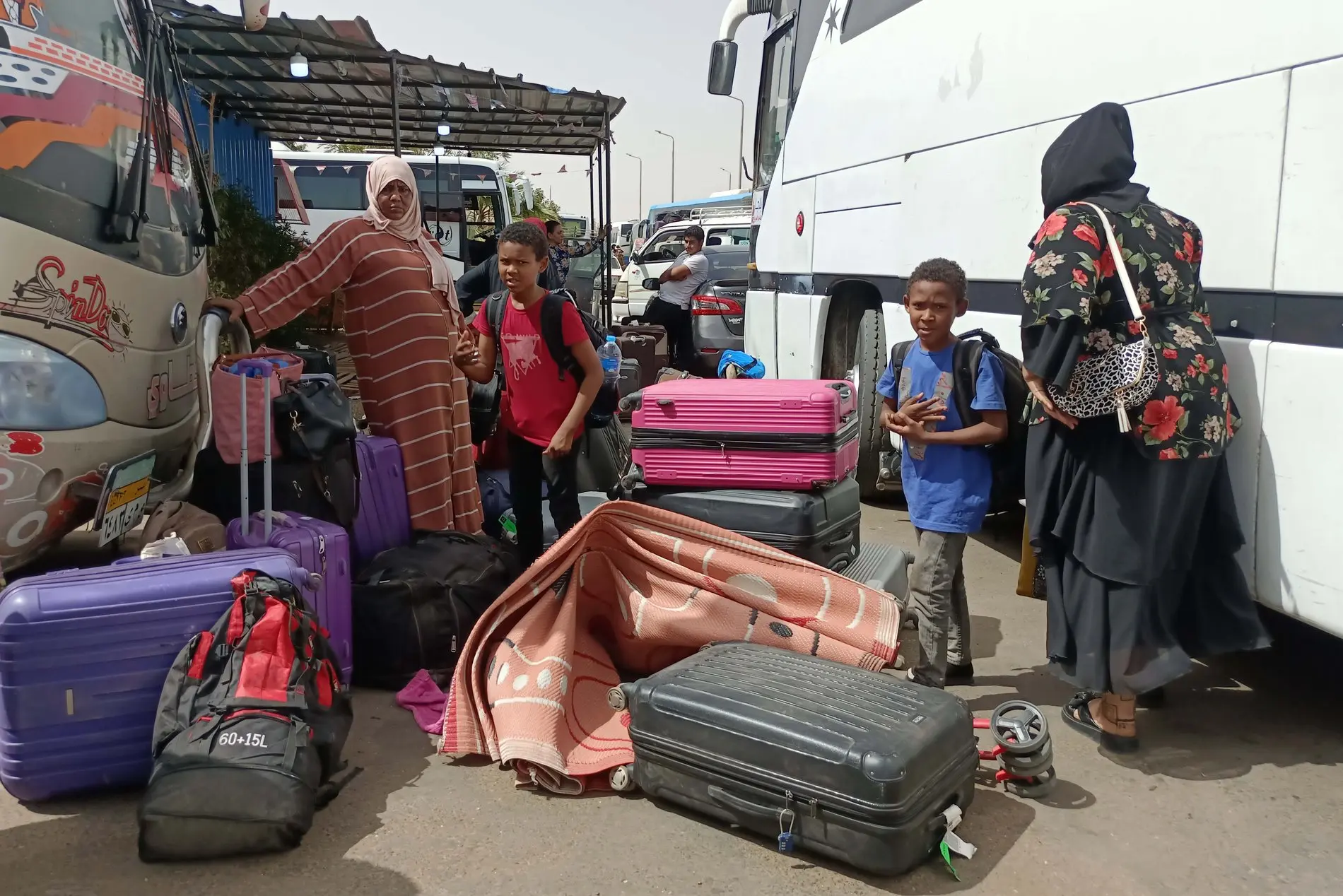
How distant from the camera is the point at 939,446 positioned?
3.46 m

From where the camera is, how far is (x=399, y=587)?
3725mm

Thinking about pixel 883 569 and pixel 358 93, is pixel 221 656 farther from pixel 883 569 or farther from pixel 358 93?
pixel 358 93

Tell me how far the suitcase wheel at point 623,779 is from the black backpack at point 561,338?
4.76 ft

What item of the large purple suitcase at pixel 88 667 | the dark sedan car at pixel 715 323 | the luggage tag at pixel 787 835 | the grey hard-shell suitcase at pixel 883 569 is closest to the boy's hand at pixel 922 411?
the grey hard-shell suitcase at pixel 883 569

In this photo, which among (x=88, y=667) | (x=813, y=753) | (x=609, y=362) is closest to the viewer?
(x=813, y=753)

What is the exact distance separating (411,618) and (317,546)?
43cm

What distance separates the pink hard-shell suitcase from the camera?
12.6ft

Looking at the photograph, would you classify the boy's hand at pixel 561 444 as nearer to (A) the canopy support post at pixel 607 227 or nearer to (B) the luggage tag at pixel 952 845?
(B) the luggage tag at pixel 952 845

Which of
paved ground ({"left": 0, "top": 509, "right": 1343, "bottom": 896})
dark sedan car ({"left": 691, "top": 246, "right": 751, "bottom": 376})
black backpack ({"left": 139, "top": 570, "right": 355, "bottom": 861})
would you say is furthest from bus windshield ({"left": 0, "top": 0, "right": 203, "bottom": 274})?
dark sedan car ({"left": 691, "top": 246, "right": 751, "bottom": 376})

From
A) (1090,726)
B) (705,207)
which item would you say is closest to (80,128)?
(1090,726)

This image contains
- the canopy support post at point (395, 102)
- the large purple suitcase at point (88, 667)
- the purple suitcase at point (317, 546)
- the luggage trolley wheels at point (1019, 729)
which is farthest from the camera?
the canopy support post at point (395, 102)

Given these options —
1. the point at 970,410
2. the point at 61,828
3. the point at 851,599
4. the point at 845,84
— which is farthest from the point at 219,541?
the point at 845,84

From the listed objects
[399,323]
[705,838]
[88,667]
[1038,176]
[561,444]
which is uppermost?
[1038,176]

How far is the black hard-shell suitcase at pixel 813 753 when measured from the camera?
2.48 meters
